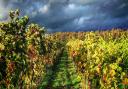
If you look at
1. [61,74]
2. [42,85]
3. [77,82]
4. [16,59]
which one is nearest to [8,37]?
[16,59]

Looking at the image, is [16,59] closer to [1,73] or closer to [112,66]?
[1,73]

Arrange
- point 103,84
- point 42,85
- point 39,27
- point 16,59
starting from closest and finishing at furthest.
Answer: point 16,59
point 103,84
point 42,85
point 39,27

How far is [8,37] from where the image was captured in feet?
130

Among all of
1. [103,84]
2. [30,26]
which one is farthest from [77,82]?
[103,84]

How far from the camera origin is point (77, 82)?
6931 cm

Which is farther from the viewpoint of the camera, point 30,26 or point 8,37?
point 30,26

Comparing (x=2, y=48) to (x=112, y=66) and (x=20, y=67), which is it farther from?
(x=112, y=66)

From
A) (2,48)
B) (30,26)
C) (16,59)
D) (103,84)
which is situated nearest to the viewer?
(2,48)

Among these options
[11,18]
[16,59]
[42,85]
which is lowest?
[42,85]

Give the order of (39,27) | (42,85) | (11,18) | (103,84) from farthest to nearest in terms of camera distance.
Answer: (39,27)
(42,85)
(11,18)
(103,84)

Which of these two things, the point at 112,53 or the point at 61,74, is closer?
the point at 112,53

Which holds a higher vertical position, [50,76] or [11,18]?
[11,18]

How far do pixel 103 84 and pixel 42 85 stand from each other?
25.9 meters

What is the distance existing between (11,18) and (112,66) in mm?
17494
